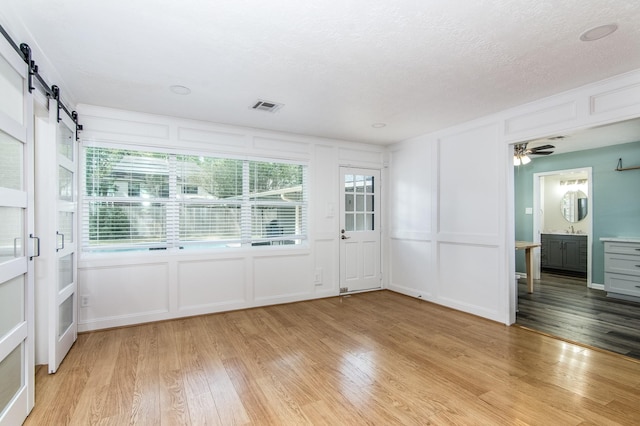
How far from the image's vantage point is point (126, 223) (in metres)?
3.70

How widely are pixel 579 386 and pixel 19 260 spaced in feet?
13.0

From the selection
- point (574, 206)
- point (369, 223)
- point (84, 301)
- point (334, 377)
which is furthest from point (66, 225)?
point (574, 206)

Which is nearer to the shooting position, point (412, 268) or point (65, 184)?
point (65, 184)

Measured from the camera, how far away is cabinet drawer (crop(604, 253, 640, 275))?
4.75 metres

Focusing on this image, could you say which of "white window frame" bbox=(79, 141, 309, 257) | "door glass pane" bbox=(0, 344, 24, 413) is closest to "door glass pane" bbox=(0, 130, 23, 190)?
"door glass pane" bbox=(0, 344, 24, 413)

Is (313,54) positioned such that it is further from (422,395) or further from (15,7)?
(422,395)

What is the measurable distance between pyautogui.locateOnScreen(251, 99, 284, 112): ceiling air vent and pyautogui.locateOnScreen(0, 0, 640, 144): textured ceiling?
0.29ft

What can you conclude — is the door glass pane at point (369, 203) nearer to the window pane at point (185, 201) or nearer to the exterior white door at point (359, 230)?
the exterior white door at point (359, 230)

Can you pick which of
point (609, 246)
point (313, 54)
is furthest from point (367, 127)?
point (609, 246)

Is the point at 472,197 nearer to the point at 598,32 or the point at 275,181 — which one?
the point at 598,32

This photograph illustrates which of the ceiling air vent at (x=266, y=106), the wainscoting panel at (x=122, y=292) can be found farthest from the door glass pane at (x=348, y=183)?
the wainscoting panel at (x=122, y=292)

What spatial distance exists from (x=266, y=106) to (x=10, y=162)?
2.26 metres

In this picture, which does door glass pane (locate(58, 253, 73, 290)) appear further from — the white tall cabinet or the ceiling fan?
the white tall cabinet

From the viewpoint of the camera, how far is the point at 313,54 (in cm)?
239
